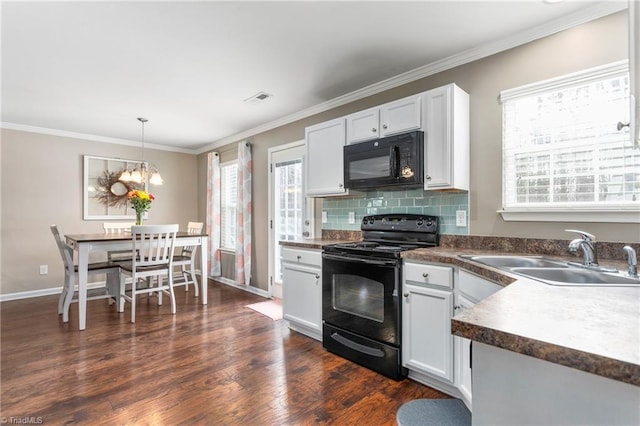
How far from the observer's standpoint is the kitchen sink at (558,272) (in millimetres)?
1348

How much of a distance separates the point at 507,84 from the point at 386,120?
2.84 ft

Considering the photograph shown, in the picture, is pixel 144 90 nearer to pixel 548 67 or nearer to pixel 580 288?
pixel 548 67

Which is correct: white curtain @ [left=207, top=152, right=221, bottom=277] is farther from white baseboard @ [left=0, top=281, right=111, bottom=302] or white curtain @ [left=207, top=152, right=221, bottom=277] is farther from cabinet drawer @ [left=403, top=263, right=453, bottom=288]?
cabinet drawer @ [left=403, top=263, right=453, bottom=288]

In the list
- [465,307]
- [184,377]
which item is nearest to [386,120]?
[465,307]

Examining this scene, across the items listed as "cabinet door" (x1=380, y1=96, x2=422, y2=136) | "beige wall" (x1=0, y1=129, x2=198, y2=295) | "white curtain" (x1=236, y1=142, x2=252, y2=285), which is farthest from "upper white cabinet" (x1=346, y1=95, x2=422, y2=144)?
"beige wall" (x1=0, y1=129, x2=198, y2=295)

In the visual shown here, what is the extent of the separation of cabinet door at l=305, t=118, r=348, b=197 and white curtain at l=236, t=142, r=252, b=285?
1641mm

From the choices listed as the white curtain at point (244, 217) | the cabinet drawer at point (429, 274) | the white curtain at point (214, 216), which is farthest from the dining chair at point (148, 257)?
the cabinet drawer at point (429, 274)

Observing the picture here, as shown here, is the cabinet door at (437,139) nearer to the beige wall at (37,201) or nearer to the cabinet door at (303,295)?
the cabinet door at (303,295)

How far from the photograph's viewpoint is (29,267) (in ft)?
14.7

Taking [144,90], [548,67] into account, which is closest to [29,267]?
[144,90]

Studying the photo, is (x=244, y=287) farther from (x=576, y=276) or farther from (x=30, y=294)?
(x=576, y=276)

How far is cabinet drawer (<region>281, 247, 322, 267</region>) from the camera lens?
282 cm

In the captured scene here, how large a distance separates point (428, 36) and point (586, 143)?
1.22m

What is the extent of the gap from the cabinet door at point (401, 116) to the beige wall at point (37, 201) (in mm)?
4559
